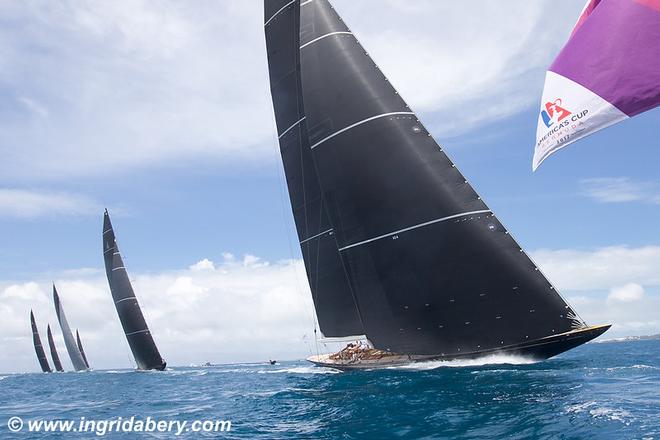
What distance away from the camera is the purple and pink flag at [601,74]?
3.87 m

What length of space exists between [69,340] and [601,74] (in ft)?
345

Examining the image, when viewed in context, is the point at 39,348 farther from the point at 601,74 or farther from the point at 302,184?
the point at 601,74

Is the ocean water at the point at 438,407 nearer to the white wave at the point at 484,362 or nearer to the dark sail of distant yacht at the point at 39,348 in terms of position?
the white wave at the point at 484,362

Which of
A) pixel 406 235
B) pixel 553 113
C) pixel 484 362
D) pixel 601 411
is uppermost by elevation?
pixel 406 235

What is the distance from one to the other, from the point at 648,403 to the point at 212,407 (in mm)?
14495

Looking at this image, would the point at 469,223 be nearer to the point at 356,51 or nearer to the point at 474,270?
the point at 474,270

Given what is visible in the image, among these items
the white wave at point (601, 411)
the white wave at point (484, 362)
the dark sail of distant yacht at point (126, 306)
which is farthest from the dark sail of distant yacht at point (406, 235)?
the dark sail of distant yacht at point (126, 306)

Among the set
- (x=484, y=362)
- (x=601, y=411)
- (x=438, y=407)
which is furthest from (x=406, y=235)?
(x=601, y=411)

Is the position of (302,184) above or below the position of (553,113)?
above


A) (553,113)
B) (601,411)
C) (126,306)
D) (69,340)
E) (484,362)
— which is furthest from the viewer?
(69,340)

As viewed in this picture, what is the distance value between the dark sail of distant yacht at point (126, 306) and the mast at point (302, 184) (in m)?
34.8

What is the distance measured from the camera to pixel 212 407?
19031mm

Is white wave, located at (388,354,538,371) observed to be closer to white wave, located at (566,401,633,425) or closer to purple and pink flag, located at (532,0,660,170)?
white wave, located at (566,401,633,425)

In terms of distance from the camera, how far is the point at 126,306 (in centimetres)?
5722
